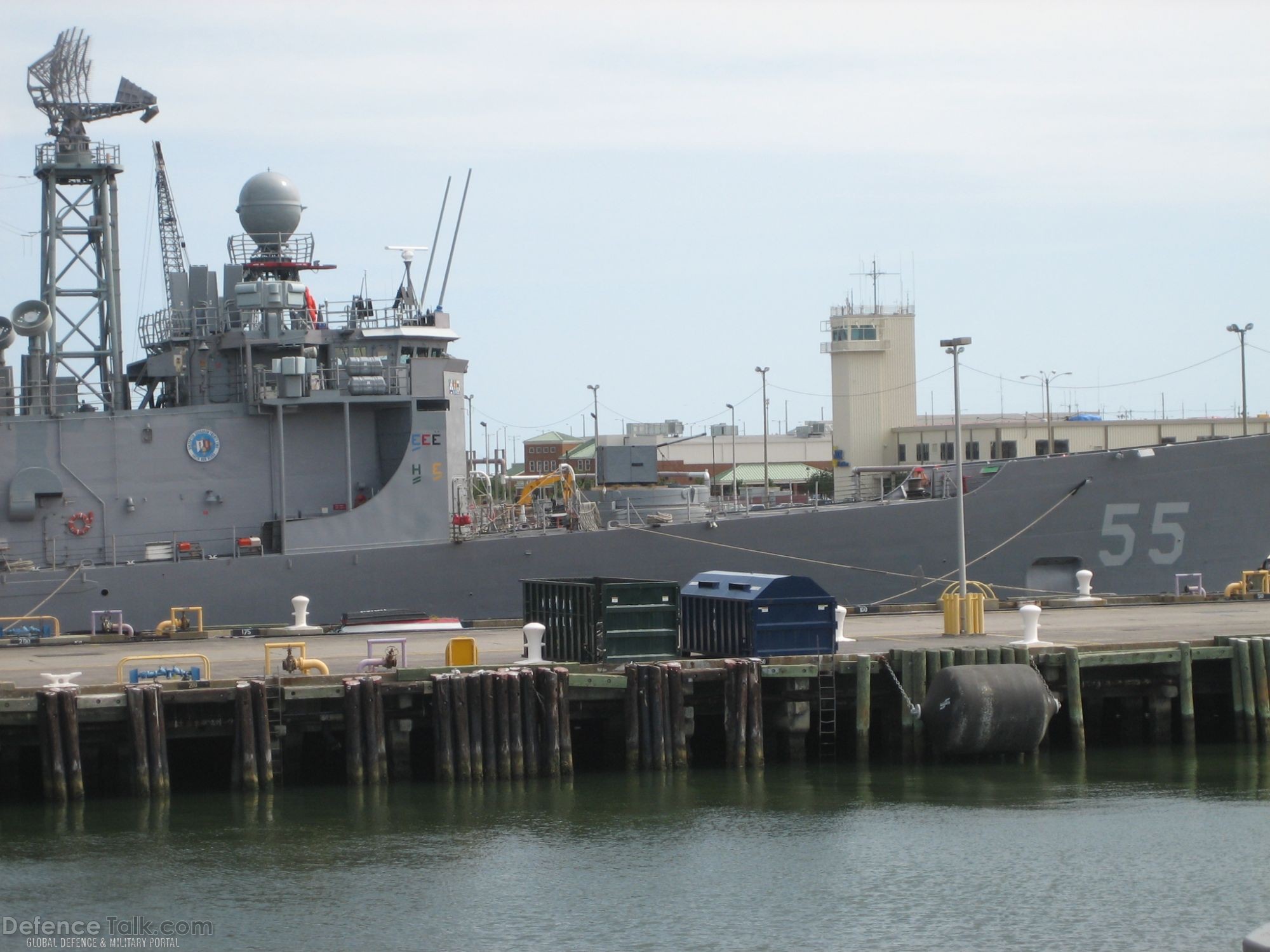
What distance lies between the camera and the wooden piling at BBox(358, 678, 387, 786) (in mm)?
18094

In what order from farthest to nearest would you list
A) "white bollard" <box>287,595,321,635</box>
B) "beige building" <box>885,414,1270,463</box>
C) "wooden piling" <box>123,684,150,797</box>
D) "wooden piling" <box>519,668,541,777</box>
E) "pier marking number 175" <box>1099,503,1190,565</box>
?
1. "beige building" <box>885,414,1270,463</box>
2. "pier marking number 175" <box>1099,503,1190,565</box>
3. "white bollard" <box>287,595,321,635</box>
4. "wooden piling" <box>519,668,541,777</box>
5. "wooden piling" <box>123,684,150,797</box>

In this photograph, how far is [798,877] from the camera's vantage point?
608 inches

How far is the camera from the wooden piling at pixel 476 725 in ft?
60.4

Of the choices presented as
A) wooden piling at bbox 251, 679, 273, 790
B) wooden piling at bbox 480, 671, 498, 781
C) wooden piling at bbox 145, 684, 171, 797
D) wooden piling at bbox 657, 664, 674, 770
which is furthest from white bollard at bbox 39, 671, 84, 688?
wooden piling at bbox 657, 664, 674, 770

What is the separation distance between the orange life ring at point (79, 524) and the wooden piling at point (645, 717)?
1301 cm

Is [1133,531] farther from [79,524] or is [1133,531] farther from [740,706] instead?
[79,524]

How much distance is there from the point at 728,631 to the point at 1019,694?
3.72 m

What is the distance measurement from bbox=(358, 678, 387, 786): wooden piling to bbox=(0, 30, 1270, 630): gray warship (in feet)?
31.9

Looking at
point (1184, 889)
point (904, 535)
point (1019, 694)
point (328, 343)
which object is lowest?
point (1184, 889)

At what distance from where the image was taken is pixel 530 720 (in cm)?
1872

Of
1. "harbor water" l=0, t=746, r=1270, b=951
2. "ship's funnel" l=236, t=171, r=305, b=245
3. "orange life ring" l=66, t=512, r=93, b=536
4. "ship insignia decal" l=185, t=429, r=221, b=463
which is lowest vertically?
"harbor water" l=0, t=746, r=1270, b=951

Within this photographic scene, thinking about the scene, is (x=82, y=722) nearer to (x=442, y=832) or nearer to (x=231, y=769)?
(x=231, y=769)

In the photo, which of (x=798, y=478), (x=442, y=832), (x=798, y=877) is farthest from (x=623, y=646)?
(x=798, y=478)

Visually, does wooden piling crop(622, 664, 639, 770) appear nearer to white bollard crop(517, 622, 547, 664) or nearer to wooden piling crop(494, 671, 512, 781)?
white bollard crop(517, 622, 547, 664)
